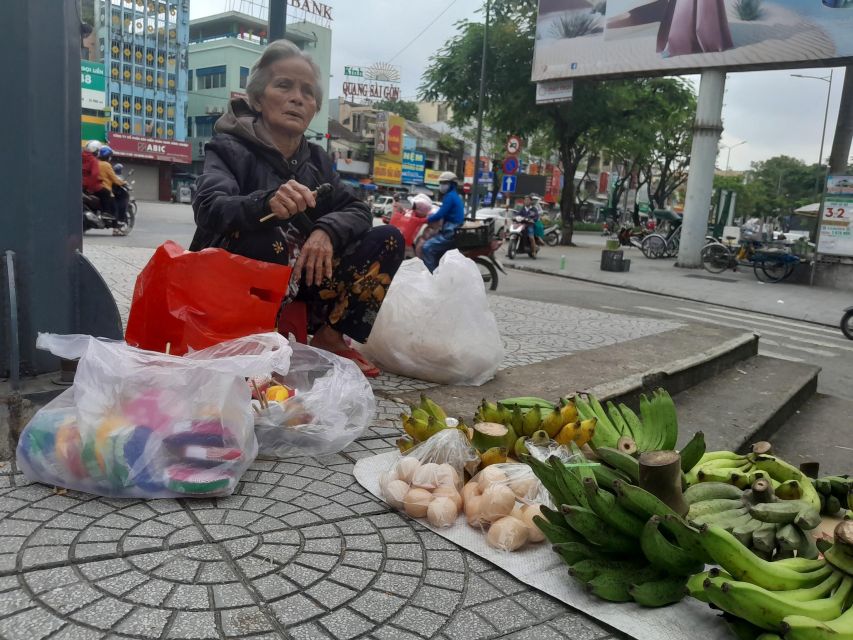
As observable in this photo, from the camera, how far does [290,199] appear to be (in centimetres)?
267

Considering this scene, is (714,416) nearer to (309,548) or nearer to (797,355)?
(309,548)

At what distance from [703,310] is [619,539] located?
368 inches

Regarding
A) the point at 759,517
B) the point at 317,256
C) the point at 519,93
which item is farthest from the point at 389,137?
the point at 759,517

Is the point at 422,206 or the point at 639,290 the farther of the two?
the point at 639,290

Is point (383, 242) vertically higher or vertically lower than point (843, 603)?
higher

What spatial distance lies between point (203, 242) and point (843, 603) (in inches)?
104

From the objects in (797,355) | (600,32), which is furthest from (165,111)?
(797,355)

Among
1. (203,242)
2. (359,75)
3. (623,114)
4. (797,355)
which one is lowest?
(797,355)

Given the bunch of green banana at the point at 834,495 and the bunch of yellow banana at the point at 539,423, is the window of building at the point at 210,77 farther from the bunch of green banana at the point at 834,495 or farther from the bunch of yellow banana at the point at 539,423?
the bunch of green banana at the point at 834,495

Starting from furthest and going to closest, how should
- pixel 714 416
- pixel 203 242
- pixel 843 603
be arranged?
pixel 714 416 < pixel 203 242 < pixel 843 603

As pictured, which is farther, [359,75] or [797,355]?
[359,75]

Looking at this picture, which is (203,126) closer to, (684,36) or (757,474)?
(684,36)

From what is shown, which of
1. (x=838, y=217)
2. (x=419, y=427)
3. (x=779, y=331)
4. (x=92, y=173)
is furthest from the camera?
(x=838, y=217)

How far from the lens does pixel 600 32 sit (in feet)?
52.6
